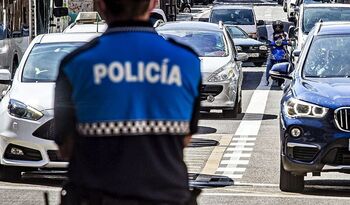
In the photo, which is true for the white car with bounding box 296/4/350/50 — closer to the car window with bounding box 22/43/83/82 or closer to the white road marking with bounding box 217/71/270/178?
the white road marking with bounding box 217/71/270/178

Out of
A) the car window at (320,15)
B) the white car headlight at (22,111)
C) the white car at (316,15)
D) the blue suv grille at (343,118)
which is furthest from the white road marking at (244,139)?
the car window at (320,15)

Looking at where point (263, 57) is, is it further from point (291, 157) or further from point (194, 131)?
point (194, 131)

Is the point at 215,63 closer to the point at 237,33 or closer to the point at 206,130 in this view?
the point at 206,130

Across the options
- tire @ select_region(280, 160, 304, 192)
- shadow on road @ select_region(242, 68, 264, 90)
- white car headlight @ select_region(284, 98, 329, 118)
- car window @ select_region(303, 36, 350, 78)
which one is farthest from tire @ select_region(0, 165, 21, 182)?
shadow on road @ select_region(242, 68, 264, 90)

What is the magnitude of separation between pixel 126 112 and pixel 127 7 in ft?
1.41

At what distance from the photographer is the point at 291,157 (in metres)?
11.5

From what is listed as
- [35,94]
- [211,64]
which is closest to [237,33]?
[211,64]

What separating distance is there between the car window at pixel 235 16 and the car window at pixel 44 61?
78.3 ft

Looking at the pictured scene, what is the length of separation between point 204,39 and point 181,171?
17552mm

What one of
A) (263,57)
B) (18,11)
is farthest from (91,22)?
(18,11)

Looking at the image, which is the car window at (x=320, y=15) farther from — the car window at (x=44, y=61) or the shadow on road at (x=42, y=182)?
the shadow on road at (x=42, y=182)

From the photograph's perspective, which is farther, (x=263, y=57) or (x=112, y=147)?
(x=263, y=57)

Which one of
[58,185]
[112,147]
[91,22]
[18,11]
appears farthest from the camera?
[91,22]

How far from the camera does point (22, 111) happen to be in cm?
1269
